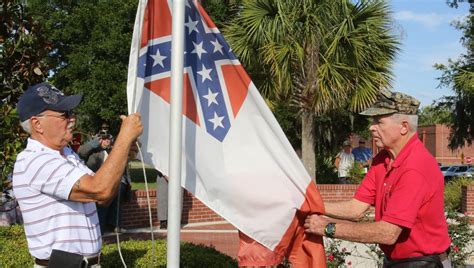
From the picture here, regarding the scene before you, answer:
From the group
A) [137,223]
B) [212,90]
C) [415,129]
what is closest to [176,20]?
[212,90]

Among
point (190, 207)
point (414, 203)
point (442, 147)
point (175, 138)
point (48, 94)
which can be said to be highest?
point (48, 94)

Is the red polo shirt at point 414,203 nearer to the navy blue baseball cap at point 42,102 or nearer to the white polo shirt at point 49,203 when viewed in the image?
the white polo shirt at point 49,203

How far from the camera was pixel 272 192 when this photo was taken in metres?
3.89

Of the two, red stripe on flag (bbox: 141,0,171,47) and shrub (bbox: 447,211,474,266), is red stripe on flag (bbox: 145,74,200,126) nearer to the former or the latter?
red stripe on flag (bbox: 141,0,171,47)

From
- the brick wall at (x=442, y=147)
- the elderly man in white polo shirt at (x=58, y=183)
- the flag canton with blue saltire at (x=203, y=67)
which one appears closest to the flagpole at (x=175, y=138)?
the elderly man in white polo shirt at (x=58, y=183)

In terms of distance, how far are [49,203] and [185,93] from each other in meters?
1.06

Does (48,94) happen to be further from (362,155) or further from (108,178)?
(362,155)

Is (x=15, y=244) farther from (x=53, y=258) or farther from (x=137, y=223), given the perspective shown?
(x=137, y=223)

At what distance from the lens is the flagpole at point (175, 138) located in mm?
3268

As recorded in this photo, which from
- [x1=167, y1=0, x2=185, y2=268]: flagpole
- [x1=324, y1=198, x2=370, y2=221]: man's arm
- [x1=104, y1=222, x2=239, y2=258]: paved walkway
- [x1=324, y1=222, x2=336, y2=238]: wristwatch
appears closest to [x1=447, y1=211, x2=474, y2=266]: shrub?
[x1=324, y1=198, x2=370, y2=221]: man's arm

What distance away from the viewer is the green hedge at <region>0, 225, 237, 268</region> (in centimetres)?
586

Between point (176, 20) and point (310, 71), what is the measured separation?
11653mm

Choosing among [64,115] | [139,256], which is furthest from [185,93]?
[139,256]

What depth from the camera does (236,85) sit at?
154 inches
